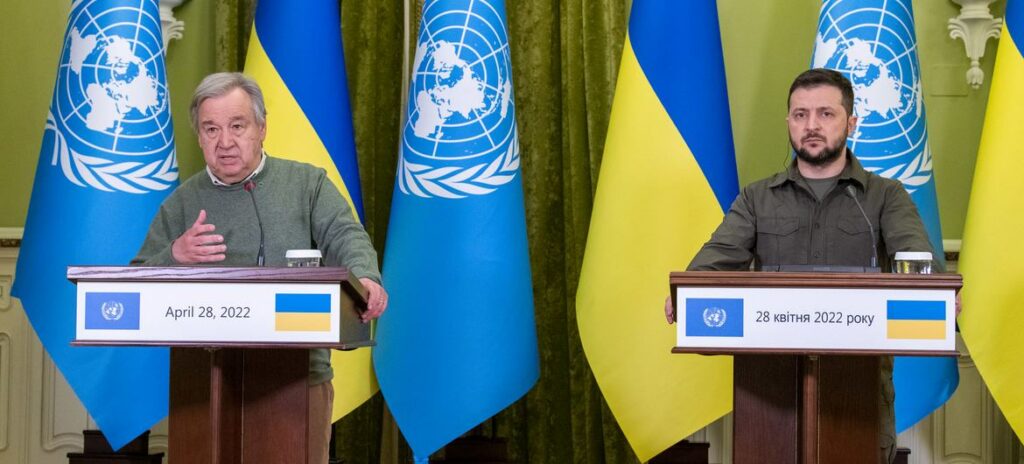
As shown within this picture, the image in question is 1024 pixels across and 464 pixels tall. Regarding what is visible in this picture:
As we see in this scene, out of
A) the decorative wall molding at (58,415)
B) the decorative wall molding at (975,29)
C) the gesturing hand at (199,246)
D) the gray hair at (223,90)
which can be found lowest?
the decorative wall molding at (58,415)

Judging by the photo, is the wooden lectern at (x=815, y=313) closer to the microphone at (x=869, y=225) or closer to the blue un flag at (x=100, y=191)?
the microphone at (x=869, y=225)

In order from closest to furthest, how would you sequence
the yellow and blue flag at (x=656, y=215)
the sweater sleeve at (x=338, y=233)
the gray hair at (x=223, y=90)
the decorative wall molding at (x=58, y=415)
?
the sweater sleeve at (x=338, y=233)
the gray hair at (x=223, y=90)
the yellow and blue flag at (x=656, y=215)
the decorative wall molding at (x=58, y=415)

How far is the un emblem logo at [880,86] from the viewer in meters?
3.85

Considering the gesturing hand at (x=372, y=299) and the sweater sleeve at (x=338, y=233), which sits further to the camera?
the sweater sleeve at (x=338, y=233)

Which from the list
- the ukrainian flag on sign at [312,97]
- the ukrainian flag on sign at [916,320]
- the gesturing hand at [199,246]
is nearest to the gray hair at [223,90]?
the gesturing hand at [199,246]

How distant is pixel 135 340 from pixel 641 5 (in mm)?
2236

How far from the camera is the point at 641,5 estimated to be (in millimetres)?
4043

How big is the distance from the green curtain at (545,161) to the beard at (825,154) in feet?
4.82

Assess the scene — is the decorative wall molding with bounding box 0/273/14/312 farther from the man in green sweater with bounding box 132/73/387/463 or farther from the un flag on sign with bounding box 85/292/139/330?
the un flag on sign with bounding box 85/292/139/330

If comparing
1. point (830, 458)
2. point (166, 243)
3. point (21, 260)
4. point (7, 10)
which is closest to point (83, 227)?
point (21, 260)

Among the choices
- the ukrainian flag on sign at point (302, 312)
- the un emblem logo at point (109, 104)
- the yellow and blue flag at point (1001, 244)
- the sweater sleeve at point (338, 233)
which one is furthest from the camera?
the un emblem logo at point (109, 104)

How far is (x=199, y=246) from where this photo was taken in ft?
8.65

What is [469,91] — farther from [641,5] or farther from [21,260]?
[21,260]

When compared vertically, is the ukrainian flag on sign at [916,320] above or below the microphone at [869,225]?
below
